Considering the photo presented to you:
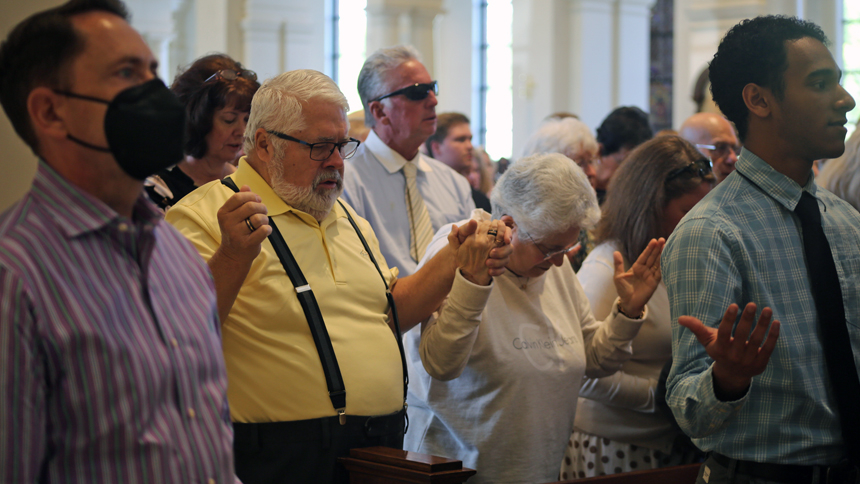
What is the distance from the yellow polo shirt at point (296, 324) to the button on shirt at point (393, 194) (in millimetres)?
1152

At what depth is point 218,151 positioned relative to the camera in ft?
9.53

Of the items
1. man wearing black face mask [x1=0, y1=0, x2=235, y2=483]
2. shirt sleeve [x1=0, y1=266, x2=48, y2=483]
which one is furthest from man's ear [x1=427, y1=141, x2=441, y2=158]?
shirt sleeve [x1=0, y1=266, x2=48, y2=483]

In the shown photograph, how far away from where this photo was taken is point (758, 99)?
1.98 metres

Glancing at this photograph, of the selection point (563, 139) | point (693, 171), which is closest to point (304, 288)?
point (693, 171)

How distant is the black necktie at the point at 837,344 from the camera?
5.98ft

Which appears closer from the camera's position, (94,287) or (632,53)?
(94,287)

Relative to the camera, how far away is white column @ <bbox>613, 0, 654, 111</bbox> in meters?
9.41

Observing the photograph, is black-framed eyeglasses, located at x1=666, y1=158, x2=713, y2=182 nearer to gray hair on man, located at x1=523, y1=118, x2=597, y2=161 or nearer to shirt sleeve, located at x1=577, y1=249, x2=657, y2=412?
shirt sleeve, located at x1=577, y1=249, x2=657, y2=412

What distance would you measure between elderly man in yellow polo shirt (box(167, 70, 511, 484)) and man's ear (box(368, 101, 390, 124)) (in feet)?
4.48

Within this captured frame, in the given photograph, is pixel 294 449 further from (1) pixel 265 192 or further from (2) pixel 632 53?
(2) pixel 632 53

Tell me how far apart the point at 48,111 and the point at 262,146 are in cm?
109

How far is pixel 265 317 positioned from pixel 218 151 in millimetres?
1029

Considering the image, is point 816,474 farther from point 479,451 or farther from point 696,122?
point 696,122

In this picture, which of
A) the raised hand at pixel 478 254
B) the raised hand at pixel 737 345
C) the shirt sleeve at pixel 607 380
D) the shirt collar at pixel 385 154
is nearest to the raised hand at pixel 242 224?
the raised hand at pixel 478 254
